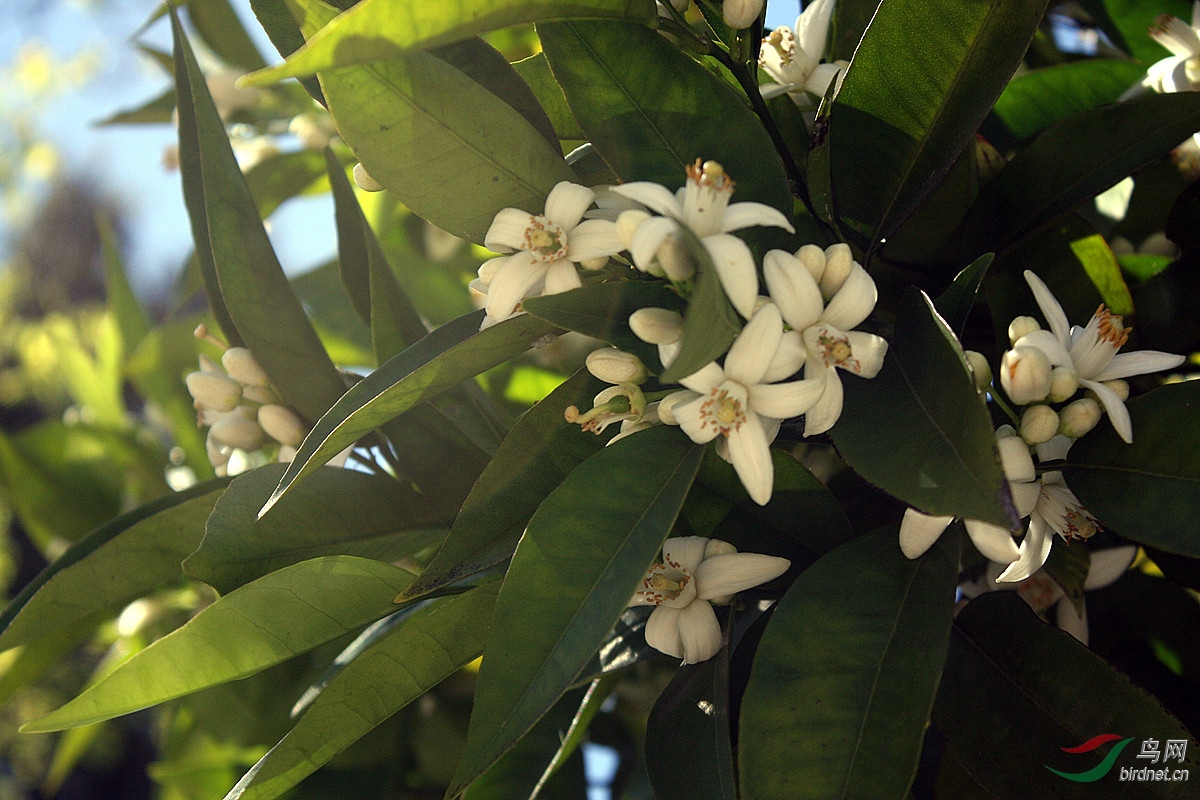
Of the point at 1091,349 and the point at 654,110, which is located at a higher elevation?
the point at 654,110

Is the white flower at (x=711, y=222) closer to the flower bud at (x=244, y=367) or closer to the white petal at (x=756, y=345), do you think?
the white petal at (x=756, y=345)

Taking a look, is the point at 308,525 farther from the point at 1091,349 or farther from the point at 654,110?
the point at 1091,349

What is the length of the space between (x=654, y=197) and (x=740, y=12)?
0.49ft

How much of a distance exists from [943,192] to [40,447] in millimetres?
1064

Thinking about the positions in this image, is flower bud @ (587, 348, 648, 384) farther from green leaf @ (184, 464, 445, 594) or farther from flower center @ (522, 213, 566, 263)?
green leaf @ (184, 464, 445, 594)

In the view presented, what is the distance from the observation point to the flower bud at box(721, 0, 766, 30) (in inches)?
18.8

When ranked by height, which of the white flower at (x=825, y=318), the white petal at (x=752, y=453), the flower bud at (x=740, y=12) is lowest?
the white petal at (x=752, y=453)

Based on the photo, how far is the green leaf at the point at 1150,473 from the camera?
1.33 feet

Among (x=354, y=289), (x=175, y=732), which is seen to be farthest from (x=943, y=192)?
(x=175, y=732)

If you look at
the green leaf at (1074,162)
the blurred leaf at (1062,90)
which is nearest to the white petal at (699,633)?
the green leaf at (1074,162)

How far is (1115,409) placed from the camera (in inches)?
16.8

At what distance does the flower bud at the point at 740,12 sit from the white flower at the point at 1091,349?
8.0 inches

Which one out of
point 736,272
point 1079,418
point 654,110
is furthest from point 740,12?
point 1079,418

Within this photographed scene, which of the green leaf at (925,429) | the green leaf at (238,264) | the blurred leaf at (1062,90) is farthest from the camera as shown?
the blurred leaf at (1062,90)
